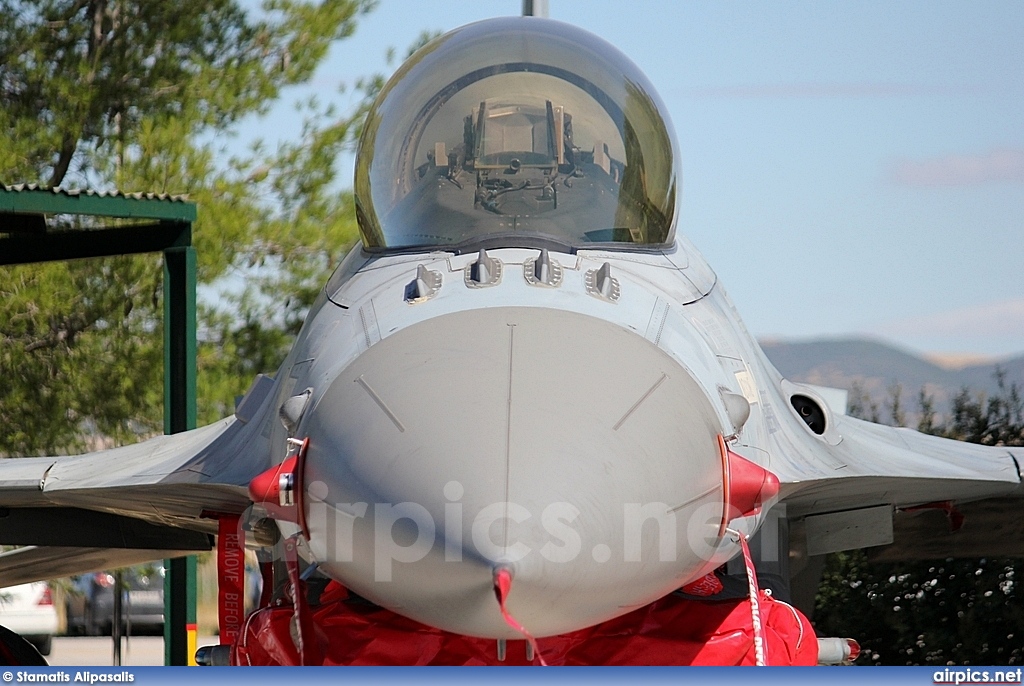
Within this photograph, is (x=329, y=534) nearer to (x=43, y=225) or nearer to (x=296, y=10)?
(x=43, y=225)

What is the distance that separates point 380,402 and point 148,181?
12956 mm

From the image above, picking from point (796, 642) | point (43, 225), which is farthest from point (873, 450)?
point (43, 225)

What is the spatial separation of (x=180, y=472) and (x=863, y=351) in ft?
128

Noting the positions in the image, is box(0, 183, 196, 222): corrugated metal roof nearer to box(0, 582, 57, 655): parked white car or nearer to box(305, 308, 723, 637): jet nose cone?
box(305, 308, 723, 637): jet nose cone

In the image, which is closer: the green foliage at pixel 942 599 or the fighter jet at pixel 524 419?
the fighter jet at pixel 524 419

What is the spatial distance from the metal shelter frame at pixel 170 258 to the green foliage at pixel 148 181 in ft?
19.2

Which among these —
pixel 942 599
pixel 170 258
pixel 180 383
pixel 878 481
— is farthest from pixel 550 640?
pixel 942 599

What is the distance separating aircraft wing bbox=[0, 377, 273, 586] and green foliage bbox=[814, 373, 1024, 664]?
5688 millimetres

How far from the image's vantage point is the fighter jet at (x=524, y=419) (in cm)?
291

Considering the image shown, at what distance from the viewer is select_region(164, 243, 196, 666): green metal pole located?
8414 millimetres

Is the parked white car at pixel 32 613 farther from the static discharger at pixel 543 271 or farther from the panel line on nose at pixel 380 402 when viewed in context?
the panel line on nose at pixel 380 402

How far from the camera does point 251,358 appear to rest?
16.2 meters

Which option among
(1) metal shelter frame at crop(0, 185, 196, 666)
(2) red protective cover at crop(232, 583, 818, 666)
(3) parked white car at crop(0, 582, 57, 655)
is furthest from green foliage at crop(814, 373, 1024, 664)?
(3) parked white car at crop(0, 582, 57, 655)

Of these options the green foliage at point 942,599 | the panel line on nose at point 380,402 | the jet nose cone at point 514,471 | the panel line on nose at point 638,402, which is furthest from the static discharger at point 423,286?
the green foliage at point 942,599
